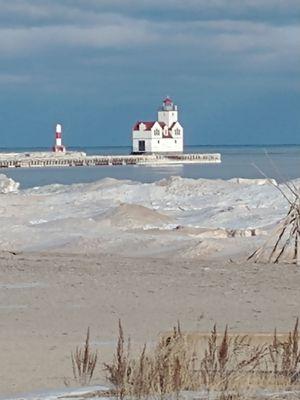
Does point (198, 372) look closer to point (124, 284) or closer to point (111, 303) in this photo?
point (111, 303)

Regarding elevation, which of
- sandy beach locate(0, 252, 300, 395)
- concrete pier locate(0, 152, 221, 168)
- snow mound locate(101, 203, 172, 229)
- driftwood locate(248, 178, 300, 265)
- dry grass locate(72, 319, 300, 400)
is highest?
concrete pier locate(0, 152, 221, 168)

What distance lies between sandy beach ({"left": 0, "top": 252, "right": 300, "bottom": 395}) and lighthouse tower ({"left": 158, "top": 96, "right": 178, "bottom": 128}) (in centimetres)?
9150

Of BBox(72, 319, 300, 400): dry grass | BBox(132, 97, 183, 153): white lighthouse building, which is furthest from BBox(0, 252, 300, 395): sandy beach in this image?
BBox(132, 97, 183, 153): white lighthouse building

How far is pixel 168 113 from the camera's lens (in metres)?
106

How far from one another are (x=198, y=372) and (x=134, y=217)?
52.2 feet

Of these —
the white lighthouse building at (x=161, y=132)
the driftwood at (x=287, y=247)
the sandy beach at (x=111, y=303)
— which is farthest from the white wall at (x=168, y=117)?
the sandy beach at (x=111, y=303)

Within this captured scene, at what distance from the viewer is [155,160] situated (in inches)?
3883

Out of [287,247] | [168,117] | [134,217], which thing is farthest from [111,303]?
[168,117]

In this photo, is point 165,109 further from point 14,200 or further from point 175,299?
point 175,299

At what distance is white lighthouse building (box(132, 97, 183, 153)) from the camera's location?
10519 cm

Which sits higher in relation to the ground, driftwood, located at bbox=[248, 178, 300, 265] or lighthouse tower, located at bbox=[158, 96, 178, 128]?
lighthouse tower, located at bbox=[158, 96, 178, 128]

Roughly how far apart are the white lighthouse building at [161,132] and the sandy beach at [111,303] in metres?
90.7

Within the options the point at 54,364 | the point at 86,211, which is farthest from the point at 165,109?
the point at 54,364

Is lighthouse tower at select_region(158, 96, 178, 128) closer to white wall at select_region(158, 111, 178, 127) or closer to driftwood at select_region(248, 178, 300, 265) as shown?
white wall at select_region(158, 111, 178, 127)
